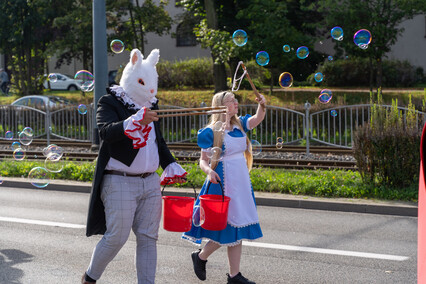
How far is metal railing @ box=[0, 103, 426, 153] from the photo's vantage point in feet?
50.8

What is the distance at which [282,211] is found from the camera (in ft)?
29.4

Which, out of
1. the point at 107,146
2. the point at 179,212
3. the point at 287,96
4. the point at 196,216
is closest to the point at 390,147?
the point at 196,216

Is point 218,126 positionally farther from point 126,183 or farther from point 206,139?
point 126,183

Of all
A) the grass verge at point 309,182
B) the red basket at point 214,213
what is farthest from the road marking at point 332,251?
Answer: the grass verge at point 309,182

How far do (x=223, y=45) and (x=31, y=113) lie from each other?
6.74 m

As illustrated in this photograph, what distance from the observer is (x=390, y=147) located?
9266 millimetres

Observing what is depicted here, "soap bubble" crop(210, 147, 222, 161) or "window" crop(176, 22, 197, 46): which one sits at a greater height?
"window" crop(176, 22, 197, 46)

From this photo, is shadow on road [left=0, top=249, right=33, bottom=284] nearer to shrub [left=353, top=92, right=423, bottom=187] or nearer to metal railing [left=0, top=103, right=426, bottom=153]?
shrub [left=353, top=92, right=423, bottom=187]

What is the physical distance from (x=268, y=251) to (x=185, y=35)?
28.6m

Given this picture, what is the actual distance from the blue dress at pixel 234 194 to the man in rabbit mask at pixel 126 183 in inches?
28.2

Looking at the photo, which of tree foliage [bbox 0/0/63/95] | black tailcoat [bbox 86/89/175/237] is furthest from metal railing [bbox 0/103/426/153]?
tree foliage [bbox 0/0/63/95]

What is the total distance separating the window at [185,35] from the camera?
105ft

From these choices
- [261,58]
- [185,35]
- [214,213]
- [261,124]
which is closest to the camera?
[214,213]

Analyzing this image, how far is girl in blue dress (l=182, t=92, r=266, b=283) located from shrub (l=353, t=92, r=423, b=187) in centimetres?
440
